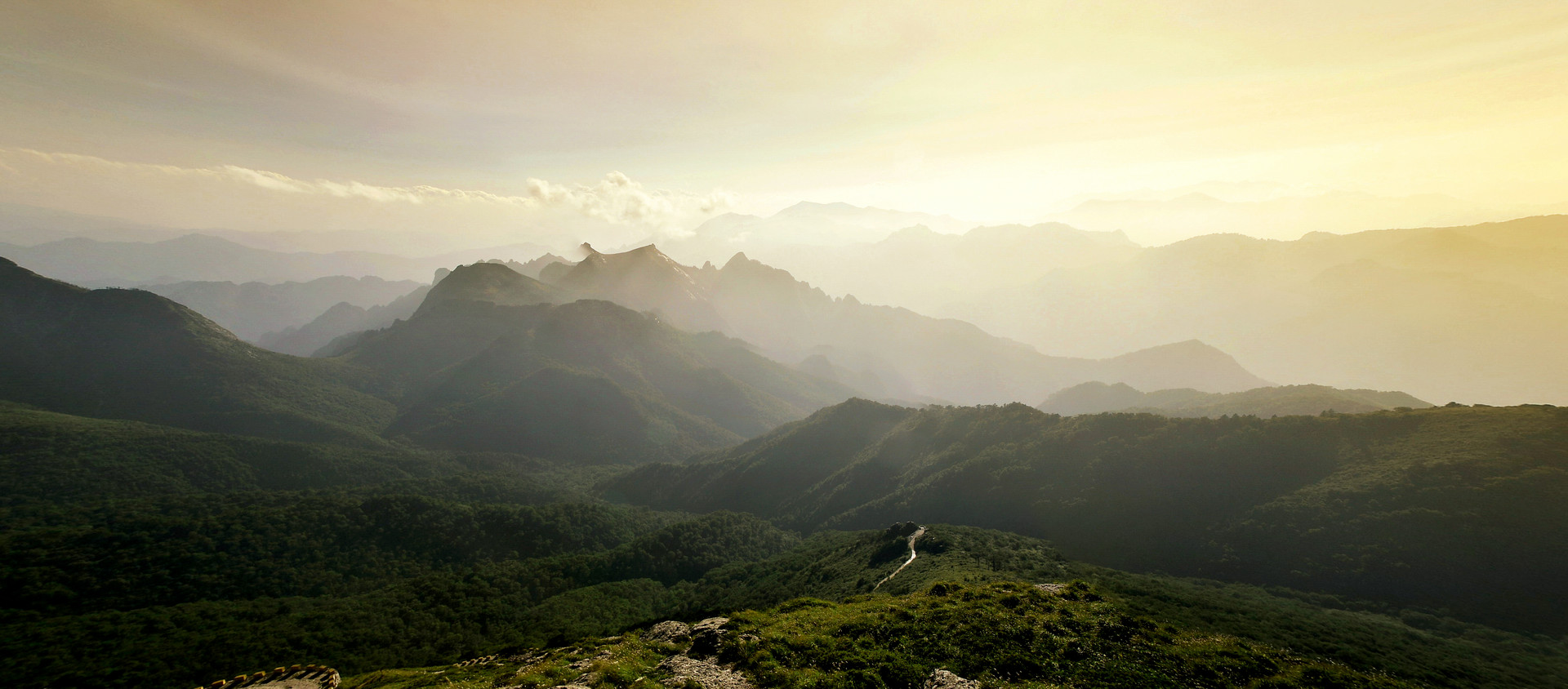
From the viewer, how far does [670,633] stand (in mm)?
49375

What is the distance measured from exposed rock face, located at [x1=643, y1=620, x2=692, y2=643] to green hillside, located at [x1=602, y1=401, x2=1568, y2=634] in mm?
94574

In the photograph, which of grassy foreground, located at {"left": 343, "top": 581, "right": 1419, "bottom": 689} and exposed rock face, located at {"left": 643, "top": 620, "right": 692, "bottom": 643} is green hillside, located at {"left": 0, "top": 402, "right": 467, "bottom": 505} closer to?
grassy foreground, located at {"left": 343, "top": 581, "right": 1419, "bottom": 689}

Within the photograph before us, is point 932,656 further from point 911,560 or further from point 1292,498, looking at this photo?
point 1292,498

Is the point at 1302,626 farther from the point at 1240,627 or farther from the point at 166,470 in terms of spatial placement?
the point at 166,470

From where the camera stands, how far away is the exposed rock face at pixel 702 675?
3641 cm

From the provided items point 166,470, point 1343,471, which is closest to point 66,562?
point 166,470

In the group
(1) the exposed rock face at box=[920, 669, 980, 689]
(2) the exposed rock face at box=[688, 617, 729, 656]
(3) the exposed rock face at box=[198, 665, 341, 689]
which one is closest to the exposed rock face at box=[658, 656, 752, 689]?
(1) the exposed rock face at box=[920, 669, 980, 689]

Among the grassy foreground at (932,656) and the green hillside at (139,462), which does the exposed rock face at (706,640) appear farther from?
the green hillside at (139,462)

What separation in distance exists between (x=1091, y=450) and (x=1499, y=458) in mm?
64971

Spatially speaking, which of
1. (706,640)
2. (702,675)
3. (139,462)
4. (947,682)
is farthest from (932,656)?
(139,462)

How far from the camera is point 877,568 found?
9444 centimetres

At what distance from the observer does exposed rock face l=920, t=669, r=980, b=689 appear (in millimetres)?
36094

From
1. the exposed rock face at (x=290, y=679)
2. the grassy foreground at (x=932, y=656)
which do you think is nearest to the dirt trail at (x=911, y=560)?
the grassy foreground at (x=932, y=656)

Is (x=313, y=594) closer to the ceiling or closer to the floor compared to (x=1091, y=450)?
closer to the floor
